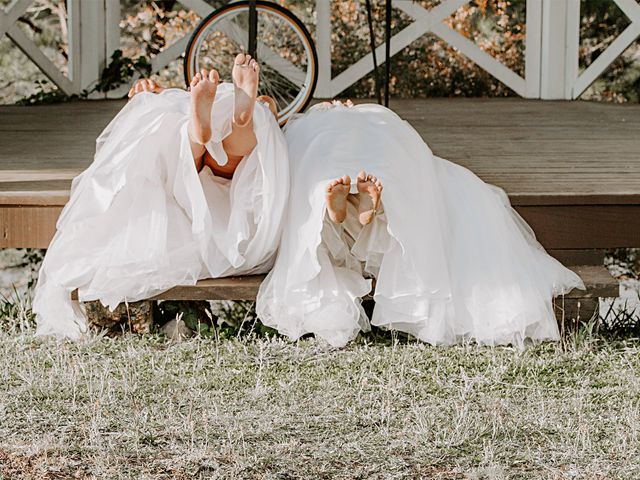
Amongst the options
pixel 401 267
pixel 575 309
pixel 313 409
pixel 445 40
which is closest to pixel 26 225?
pixel 401 267

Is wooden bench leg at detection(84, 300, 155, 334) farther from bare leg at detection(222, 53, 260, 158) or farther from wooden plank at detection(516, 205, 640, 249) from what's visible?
wooden plank at detection(516, 205, 640, 249)

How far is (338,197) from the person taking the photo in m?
2.99

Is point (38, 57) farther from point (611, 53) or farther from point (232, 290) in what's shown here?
point (232, 290)

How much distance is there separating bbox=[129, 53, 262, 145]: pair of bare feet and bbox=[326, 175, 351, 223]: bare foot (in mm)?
303

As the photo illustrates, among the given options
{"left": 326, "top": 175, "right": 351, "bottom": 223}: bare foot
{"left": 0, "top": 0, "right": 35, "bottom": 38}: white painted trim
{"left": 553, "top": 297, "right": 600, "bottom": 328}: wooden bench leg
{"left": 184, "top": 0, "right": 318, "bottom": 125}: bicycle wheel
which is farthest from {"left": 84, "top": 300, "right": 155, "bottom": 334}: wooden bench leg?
{"left": 0, "top": 0, "right": 35, "bottom": 38}: white painted trim

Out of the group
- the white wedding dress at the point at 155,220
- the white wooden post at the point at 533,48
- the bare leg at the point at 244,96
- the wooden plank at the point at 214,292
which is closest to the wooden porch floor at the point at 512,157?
the white wooden post at the point at 533,48

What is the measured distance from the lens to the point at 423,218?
3.13m

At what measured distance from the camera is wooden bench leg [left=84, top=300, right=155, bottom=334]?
317cm

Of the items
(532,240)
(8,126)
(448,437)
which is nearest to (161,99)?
(532,240)

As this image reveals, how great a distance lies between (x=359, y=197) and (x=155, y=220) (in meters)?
0.58

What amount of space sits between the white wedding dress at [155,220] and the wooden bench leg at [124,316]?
0.04 metres

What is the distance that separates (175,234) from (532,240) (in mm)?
1068

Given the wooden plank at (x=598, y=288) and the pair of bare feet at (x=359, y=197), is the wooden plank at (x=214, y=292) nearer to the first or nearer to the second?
the pair of bare feet at (x=359, y=197)

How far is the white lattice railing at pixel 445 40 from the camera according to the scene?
6.24 metres
